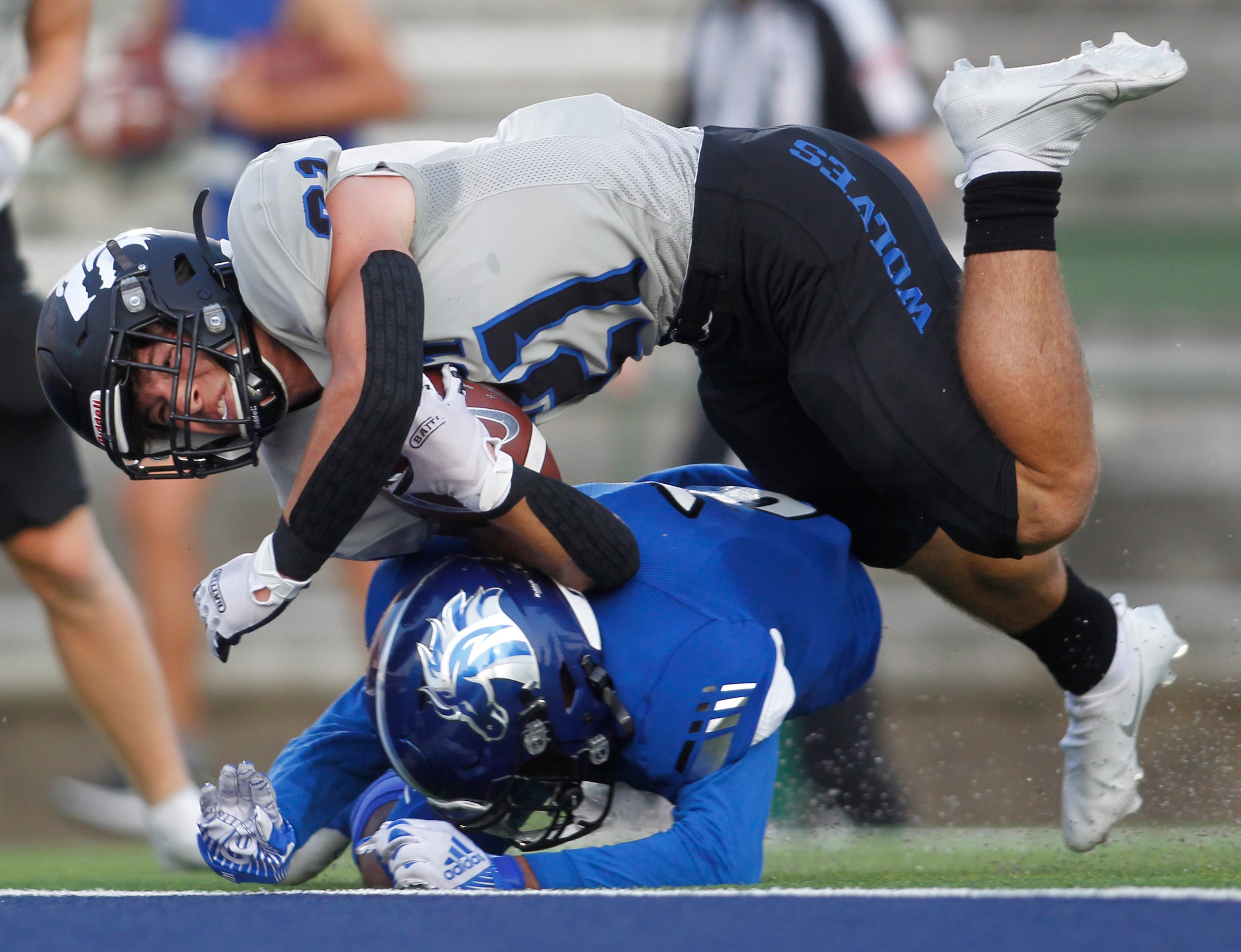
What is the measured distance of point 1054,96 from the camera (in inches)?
96.3

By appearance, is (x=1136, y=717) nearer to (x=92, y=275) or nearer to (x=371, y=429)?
(x=371, y=429)

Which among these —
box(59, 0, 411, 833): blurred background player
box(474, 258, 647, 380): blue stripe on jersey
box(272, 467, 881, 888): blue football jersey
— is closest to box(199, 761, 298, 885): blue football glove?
box(272, 467, 881, 888): blue football jersey

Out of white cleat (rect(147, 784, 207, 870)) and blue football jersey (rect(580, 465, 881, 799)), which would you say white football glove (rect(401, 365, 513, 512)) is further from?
white cleat (rect(147, 784, 207, 870))

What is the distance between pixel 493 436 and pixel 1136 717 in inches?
55.5

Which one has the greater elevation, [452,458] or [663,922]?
[452,458]

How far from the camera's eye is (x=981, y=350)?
2.46 meters

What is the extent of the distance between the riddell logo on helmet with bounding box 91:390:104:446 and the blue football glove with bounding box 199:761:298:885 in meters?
0.58

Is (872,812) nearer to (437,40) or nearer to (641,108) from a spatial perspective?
(641,108)

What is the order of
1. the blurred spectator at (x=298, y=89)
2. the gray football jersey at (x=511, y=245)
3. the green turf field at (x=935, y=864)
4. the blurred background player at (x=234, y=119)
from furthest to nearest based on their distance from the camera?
the blurred spectator at (x=298, y=89), the blurred background player at (x=234, y=119), the green turf field at (x=935, y=864), the gray football jersey at (x=511, y=245)

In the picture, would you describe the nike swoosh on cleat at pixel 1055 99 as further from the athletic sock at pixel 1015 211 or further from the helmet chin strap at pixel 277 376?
the helmet chin strap at pixel 277 376

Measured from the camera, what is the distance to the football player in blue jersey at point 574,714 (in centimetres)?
216

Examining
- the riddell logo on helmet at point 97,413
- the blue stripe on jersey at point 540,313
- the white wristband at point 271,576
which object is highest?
the blue stripe on jersey at point 540,313

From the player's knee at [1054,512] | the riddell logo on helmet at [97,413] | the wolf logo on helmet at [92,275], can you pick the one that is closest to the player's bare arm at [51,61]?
the wolf logo on helmet at [92,275]

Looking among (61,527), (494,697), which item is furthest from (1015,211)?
(61,527)
